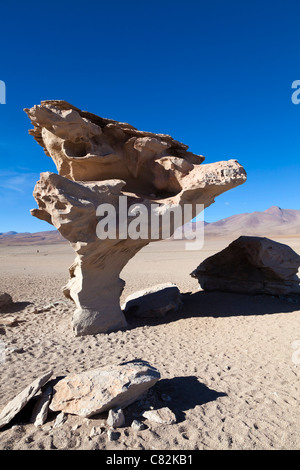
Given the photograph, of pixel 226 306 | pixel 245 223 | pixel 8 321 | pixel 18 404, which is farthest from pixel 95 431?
pixel 245 223

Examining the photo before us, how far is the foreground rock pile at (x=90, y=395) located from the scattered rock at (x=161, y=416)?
0.30 metres

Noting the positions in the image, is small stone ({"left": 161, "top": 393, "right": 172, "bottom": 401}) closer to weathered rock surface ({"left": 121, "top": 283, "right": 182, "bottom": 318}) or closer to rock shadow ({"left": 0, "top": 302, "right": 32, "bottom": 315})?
weathered rock surface ({"left": 121, "top": 283, "right": 182, "bottom": 318})

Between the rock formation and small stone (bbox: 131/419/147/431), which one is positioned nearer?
small stone (bbox: 131/419/147/431)

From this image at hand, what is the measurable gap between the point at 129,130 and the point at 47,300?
852 cm

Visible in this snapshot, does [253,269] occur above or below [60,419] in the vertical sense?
above

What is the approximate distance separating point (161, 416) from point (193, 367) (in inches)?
77.2

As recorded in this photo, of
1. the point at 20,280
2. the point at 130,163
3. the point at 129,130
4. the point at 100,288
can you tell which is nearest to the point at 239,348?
the point at 100,288

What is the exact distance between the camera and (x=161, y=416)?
3.60m

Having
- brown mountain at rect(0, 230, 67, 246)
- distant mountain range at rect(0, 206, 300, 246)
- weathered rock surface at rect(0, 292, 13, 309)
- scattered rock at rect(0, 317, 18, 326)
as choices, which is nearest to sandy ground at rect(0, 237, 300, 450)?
scattered rock at rect(0, 317, 18, 326)

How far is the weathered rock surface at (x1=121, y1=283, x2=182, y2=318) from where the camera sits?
8898 millimetres

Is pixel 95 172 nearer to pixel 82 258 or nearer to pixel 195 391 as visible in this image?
pixel 82 258

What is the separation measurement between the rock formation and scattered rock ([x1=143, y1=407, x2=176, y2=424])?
411cm

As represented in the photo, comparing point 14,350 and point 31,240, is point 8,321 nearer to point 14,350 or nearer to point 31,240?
point 14,350

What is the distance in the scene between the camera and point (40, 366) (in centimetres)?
553
